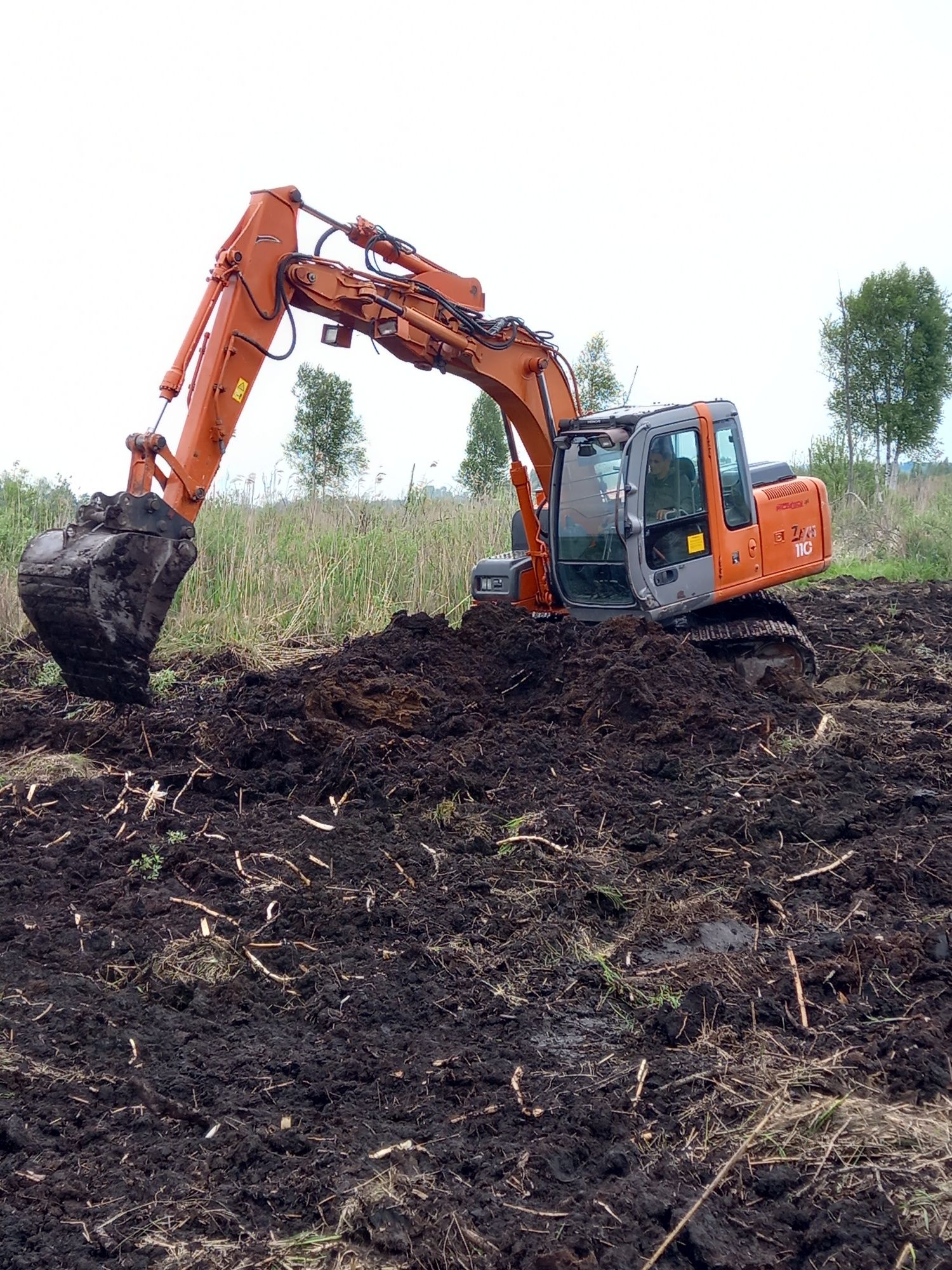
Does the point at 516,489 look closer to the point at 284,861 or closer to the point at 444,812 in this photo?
the point at 444,812

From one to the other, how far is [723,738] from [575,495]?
7.48ft

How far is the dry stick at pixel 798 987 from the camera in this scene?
3.62 metres

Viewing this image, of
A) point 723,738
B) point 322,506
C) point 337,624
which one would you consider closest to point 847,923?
point 723,738

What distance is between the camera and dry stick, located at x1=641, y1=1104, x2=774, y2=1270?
2.59 m

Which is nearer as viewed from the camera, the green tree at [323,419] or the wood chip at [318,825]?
the wood chip at [318,825]

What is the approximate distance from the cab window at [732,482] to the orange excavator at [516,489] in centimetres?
1

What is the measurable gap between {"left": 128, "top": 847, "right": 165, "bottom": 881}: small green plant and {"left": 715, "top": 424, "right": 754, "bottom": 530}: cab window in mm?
4696

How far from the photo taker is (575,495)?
8.00 m

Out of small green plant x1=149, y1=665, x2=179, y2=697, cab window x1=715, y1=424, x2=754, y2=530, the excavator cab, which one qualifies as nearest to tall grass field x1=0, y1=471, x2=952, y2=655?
small green plant x1=149, y1=665, x2=179, y2=697

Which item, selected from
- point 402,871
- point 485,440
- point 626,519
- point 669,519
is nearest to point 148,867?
→ point 402,871

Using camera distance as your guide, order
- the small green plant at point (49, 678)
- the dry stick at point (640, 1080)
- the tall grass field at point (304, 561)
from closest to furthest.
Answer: the dry stick at point (640, 1080) → the small green plant at point (49, 678) → the tall grass field at point (304, 561)

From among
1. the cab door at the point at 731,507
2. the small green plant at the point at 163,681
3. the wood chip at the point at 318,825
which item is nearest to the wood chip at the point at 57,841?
the wood chip at the point at 318,825

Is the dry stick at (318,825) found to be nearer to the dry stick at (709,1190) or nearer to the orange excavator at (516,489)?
the orange excavator at (516,489)

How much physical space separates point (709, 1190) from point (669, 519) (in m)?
5.46
